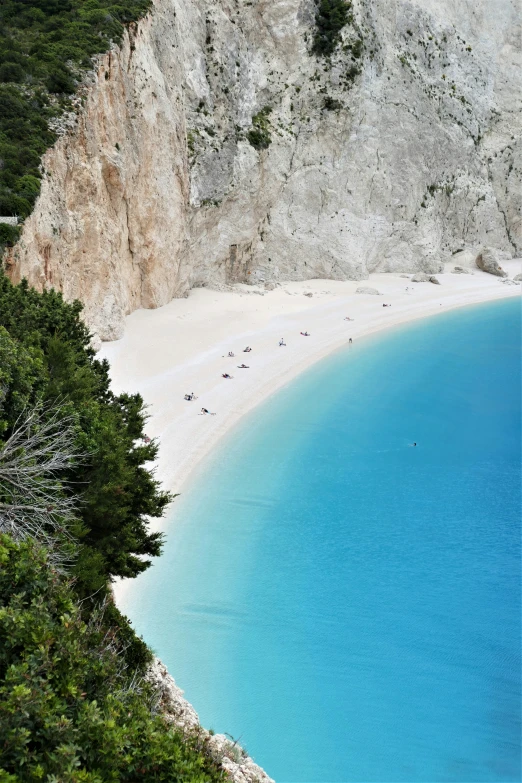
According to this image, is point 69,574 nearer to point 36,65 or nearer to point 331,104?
point 36,65

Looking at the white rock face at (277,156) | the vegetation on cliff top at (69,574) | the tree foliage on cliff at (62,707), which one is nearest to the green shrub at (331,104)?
the white rock face at (277,156)

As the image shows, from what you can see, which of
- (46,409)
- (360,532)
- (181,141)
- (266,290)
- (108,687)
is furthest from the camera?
(266,290)

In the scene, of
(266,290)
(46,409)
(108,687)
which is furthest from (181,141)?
(108,687)

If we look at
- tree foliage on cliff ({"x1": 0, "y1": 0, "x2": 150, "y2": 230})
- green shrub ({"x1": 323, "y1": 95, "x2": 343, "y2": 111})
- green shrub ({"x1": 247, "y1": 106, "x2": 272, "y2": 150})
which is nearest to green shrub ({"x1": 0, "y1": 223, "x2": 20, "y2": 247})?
tree foliage on cliff ({"x1": 0, "y1": 0, "x2": 150, "y2": 230})

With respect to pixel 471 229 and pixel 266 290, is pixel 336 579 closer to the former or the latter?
pixel 266 290

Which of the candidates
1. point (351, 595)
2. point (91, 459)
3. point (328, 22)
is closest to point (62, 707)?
point (91, 459)

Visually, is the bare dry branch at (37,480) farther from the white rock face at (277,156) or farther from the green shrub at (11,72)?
the green shrub at (11,72)

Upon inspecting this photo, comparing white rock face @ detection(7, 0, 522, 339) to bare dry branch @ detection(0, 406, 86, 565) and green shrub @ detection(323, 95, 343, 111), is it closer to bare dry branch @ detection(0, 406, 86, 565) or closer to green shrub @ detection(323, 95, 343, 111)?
green shrub @ detection(323, 95, 343, 111)
